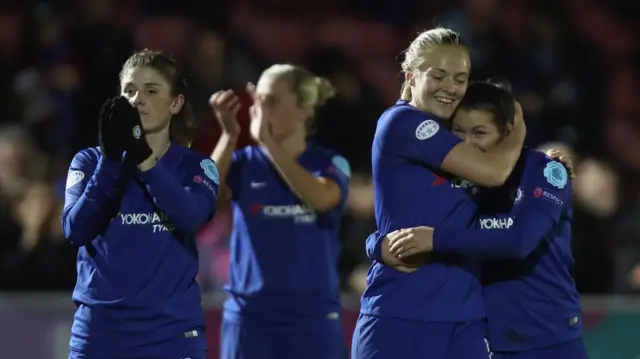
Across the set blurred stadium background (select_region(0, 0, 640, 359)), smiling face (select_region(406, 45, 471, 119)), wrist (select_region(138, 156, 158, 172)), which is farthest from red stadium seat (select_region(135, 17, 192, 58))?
smiling face (select_region(406, 45, 471, 119))

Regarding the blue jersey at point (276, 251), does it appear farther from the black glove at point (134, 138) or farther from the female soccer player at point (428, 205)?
the black glove at point (134, 138)

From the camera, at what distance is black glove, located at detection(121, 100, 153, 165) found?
4289mm

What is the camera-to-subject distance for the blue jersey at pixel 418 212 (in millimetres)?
4414

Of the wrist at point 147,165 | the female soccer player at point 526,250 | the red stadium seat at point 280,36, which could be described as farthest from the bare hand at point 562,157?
the red stadium seat at point 280,36

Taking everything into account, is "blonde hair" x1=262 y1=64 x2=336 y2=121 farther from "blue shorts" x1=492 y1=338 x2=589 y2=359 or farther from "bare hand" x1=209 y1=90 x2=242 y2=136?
"blue shorts" x1=492 y1=338 x2=589 y2=359

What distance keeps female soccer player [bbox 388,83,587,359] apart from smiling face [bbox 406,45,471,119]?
0.17 meters

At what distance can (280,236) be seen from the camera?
5852mm

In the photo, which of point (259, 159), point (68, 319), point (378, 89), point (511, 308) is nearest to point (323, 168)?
point (259, 159)

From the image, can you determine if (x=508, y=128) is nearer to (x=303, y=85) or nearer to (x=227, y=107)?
(x=227, y=107)

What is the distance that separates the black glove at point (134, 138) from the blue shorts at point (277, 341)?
1.68 m

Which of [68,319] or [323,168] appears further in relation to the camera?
[68,319]

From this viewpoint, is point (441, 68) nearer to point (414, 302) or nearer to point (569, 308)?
point (414, 302)

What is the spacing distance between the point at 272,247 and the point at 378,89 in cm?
566

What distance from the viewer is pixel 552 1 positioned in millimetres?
11328
